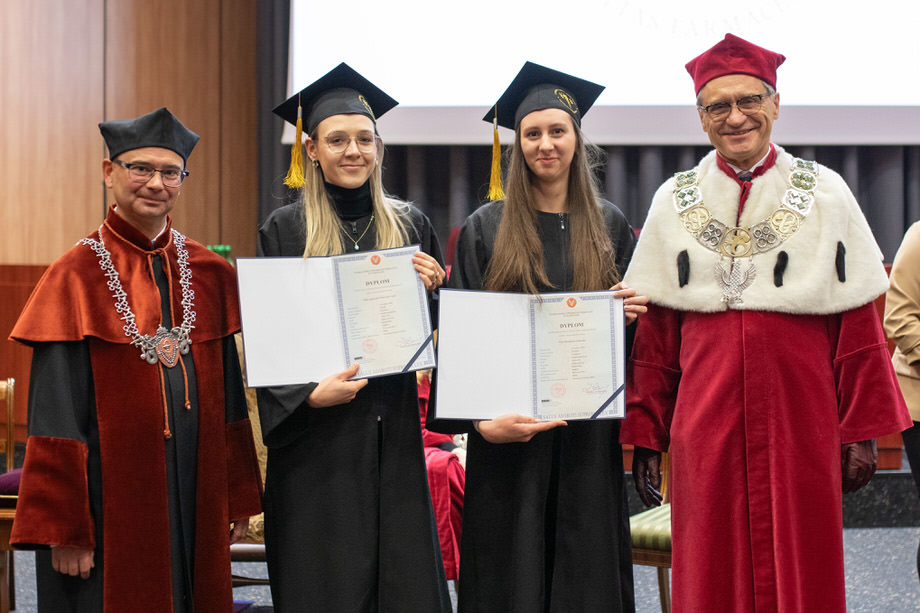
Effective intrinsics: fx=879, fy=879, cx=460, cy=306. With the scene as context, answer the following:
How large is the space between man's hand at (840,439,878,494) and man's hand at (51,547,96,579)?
2.01 m

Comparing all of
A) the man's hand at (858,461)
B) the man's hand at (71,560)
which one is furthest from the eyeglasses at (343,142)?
the man's hand at (858,461)

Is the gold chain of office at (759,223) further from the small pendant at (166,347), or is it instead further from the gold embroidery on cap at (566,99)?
the small pendant at (166,347)

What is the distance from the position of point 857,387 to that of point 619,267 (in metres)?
0.70

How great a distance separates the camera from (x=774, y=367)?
7.33 feet

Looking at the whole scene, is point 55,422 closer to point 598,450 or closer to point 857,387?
point 598,450

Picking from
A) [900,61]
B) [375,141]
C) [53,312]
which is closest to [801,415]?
[375,141]

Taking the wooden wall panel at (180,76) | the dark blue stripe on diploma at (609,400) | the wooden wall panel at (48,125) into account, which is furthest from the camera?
the wooden wall panel at (180,76)

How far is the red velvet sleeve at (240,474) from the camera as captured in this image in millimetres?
2600

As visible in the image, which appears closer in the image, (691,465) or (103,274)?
(691,465)

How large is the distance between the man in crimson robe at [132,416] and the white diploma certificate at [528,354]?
71 cm

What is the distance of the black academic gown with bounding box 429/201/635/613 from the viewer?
237 cm

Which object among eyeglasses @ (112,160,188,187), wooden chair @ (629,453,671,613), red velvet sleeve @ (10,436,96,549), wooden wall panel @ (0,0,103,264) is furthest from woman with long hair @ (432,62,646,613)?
wooden wall panel @ (0,0,103,264)

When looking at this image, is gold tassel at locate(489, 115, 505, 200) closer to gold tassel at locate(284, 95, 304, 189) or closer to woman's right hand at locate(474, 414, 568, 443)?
gold tassel at locate(284, 95, 304, 189)

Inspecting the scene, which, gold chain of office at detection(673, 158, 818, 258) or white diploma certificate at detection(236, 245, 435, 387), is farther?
white diploma certificate at detection(236, 245, 435, 387)
